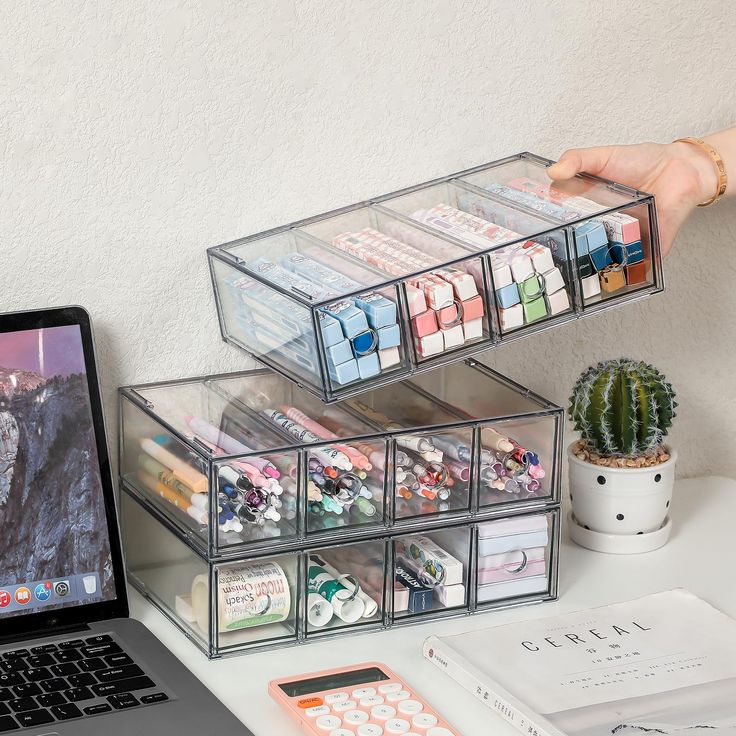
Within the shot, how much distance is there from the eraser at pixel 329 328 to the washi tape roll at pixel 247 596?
188 millimetres

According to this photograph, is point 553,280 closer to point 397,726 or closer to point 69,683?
point 397,726

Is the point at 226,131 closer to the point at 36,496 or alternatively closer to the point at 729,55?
the point at 36,496

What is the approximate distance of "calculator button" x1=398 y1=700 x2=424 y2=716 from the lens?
78 centimetres

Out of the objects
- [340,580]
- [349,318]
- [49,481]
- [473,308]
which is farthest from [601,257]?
[49,481]

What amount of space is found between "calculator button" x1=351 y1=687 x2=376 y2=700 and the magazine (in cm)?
8

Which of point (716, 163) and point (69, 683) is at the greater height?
point (716, 163)

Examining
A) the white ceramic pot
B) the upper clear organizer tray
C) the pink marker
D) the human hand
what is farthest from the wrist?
the pink marker

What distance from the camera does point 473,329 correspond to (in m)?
0.91

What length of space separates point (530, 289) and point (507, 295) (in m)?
0.02

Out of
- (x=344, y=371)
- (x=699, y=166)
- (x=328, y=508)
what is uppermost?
(x=699, y=166)

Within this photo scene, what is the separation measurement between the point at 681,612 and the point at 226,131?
560mm

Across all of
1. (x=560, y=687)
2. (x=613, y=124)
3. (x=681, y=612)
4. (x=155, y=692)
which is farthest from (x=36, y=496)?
(x=613, y=124)

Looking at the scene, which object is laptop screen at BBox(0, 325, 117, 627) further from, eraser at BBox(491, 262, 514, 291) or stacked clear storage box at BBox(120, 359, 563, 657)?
eraser at BBox(491, 262, 514, 291)

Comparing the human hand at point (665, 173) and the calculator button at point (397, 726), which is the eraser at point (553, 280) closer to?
the human hand at point (665, 173)
